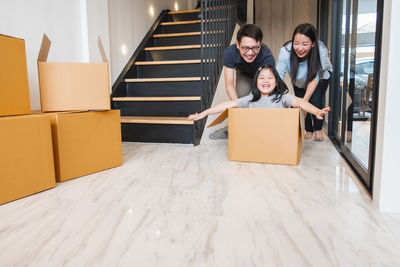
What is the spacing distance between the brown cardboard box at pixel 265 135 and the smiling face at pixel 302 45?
692 millimetres

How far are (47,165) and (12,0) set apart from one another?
1057 mm

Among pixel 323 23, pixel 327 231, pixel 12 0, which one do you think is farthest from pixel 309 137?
pixel 12 0

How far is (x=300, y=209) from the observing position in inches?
44.1

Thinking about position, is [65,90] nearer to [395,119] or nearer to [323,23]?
[395,119]

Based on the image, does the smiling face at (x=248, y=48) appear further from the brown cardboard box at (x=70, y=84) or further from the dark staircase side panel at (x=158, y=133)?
the brown cardboard box at (x=70, y=84)

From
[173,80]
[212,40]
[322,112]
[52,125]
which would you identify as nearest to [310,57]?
[322,112]

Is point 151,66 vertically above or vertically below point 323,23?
below

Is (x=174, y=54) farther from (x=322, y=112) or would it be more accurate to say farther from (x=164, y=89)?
(x=322, y=112)

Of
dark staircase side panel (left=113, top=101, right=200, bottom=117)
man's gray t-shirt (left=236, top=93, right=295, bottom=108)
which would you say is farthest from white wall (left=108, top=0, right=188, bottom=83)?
man's gray t-shirt (left=236, top=93, right=295, bottom=108)

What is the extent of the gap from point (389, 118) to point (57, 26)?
2.11 metres

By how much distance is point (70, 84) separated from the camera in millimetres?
1546

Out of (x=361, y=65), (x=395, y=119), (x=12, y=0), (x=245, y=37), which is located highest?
(x=12, y=0)

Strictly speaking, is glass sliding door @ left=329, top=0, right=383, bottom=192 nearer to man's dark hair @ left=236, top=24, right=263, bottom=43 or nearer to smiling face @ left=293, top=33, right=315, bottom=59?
smiling face @ left=293, top=33, right=315, bottom=59

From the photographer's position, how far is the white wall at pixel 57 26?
1.78 metres
